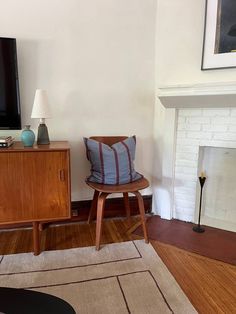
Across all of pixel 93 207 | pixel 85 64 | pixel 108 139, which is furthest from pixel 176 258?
pixel 85 64

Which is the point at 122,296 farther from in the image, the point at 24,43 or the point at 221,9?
the point at 221,9

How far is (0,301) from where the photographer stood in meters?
0.94

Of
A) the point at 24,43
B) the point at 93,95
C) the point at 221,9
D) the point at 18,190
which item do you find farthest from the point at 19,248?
the point at 221,9

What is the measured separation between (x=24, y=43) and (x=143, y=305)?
2044mm

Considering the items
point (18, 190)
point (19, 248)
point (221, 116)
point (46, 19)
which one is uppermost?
point (46, 19)

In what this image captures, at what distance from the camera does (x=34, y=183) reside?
1735 millimetres

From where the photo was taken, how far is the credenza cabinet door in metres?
1.68

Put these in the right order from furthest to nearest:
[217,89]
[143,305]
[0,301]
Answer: [217,89] < [143,305] < [0,301]

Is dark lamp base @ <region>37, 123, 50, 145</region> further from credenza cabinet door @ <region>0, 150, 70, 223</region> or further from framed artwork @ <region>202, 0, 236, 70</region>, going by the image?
framed artwork @ <region>202, 0, 236, 70</region>

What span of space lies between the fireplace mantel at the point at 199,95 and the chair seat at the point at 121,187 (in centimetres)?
75

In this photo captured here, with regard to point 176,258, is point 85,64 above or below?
above

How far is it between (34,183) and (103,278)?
2.54 feet

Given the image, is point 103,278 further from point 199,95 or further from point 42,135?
point 199,95

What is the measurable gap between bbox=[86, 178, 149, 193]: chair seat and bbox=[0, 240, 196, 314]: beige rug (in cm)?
47
